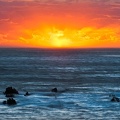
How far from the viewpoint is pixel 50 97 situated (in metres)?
73.0

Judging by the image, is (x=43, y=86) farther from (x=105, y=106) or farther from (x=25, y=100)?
(x=105, y=106)

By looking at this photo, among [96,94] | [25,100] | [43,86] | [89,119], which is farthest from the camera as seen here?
[43,86]

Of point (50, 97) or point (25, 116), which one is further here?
point (50, 97)

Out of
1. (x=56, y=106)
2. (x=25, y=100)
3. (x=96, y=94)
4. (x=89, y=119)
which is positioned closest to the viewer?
(x=89, y=119)

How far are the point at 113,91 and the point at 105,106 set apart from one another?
59.5 ft

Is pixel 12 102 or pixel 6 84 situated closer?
pixel 12 102

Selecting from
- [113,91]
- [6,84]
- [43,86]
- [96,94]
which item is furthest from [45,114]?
[6,84]

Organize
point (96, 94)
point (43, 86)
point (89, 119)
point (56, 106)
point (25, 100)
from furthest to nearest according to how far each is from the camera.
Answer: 1. point (43, 86)
2. point (96, 94)
3. point (25, 100)
4. point (56, 106)
5. point (89, 119)

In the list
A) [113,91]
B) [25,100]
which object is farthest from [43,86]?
[25,100]

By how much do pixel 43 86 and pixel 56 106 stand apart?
27.8 meters

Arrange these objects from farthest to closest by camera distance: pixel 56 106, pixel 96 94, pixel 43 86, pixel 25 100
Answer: pixel 43 86 < pixel 96 94 < pixel 25 100 < pixel 56 106

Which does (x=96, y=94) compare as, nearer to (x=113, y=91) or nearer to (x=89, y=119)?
(x=113, y=91)

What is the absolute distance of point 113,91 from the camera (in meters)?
81.9

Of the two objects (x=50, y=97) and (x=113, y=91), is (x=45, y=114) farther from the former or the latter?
(x=113, y=91)
